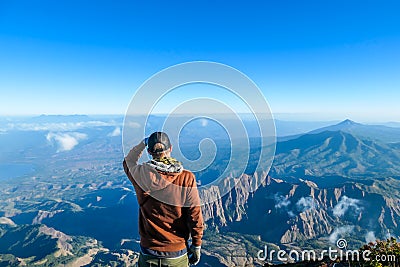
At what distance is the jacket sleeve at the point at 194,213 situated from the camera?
551cm

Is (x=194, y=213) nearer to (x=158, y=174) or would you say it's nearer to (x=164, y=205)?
(x=164, y=205)

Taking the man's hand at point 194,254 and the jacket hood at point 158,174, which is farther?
the man's hand at point 194,254

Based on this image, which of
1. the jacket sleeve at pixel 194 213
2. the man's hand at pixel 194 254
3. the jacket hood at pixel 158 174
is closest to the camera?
the jacket hood at pixel 158 174

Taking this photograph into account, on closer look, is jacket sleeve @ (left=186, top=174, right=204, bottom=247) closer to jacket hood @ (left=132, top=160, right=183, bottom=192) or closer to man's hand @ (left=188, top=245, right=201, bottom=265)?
man's hand @ (left=188, top=245, right=201, bottom=265)

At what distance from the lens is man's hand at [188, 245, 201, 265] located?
6.05 m

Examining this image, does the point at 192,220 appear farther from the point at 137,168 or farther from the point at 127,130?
the point at 127,130

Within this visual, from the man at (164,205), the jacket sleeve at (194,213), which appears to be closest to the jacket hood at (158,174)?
the man at (164,205)

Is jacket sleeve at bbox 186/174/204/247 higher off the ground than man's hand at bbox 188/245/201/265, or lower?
higher

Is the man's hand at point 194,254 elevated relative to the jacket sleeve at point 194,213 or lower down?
lower down

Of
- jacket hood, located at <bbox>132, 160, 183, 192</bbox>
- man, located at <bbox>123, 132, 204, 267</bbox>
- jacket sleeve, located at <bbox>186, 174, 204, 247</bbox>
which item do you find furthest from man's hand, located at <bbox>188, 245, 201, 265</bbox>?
jacket hood, located at <bbox>132, 160, 183, 192</bbox>

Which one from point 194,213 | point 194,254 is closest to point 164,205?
point 194,213

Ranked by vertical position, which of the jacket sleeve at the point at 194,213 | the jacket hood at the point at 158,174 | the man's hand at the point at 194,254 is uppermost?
the jacket hood at the point at 158,174

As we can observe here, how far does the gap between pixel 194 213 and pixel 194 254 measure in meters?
1.17

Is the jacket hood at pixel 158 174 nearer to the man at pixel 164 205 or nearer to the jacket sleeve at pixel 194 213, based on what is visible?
the man at pixel 164 205
